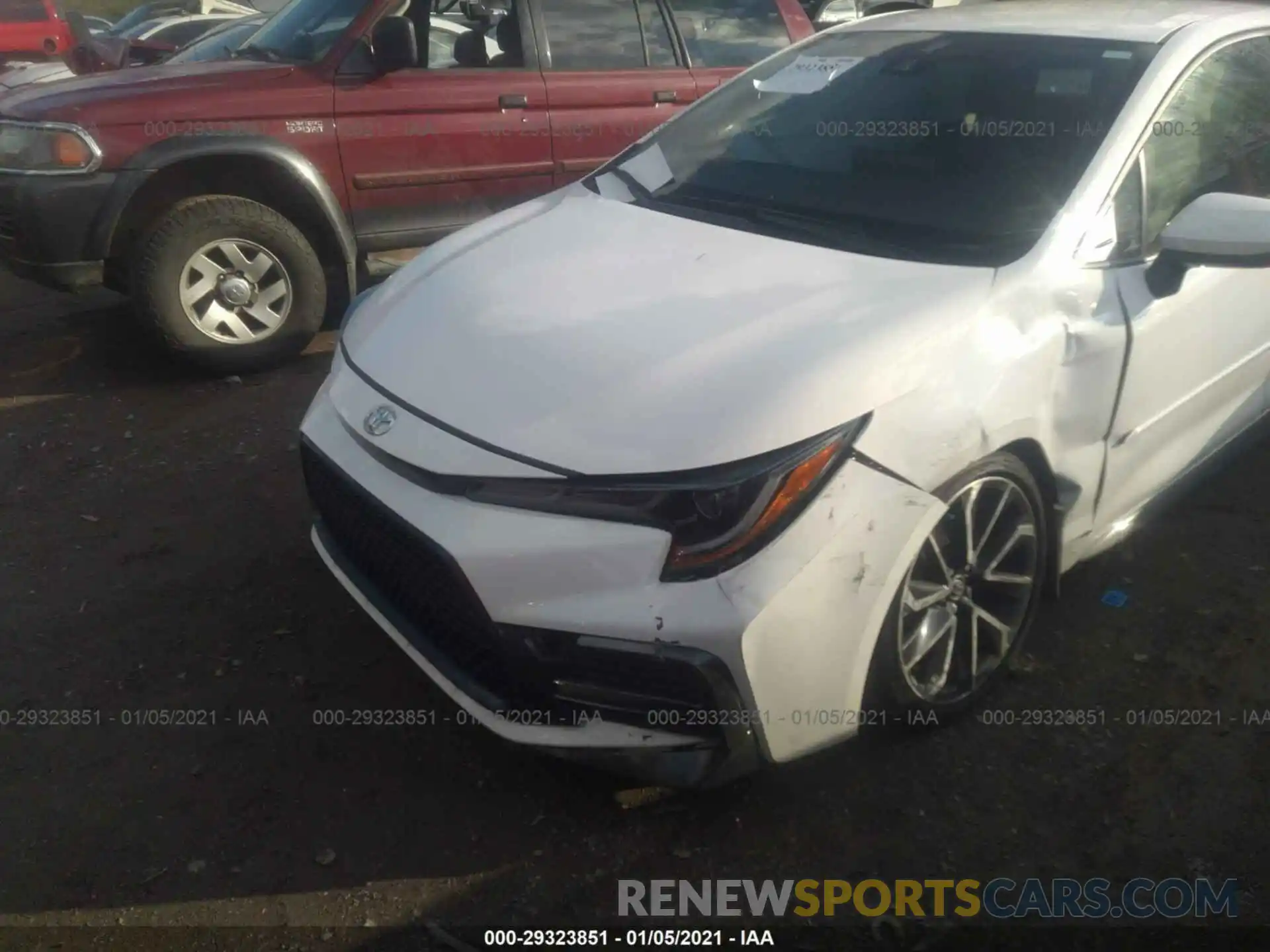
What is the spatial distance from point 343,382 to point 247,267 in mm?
2491

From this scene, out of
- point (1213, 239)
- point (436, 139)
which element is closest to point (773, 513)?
point (1213, 239)

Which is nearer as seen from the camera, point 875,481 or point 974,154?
point 875,481

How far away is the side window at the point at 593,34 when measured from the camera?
5250 mm

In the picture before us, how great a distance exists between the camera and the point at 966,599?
259 cm

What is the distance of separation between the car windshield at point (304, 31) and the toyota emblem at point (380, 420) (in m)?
3.07

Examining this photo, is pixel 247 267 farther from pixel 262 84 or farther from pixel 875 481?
pixel 875 481

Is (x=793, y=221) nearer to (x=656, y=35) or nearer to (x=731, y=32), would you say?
(x=656, y=35)

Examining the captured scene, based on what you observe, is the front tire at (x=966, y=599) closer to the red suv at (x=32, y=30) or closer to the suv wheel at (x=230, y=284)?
the suv wheel at (x=230, y=284)

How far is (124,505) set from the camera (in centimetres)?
386

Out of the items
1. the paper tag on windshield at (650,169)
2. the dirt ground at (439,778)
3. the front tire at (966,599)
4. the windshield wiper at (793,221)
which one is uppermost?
the paper tag on windshield at (650,169)

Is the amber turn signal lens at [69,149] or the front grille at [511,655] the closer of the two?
the front grille at [511,655]

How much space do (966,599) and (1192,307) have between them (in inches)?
39.6

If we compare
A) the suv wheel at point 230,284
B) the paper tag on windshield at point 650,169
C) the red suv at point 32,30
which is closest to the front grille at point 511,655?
the paper tag on windshield at point 650,169

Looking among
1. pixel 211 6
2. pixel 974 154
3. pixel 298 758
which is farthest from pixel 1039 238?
pixel 211 6
